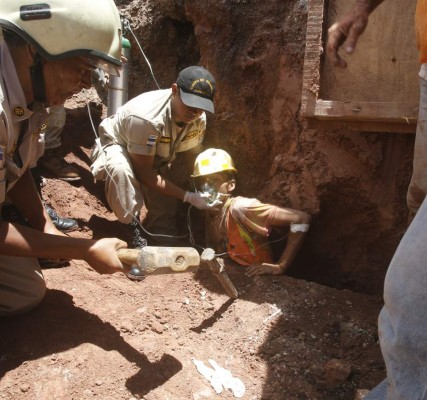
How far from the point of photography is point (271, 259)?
353 cm

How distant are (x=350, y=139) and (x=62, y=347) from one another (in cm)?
220

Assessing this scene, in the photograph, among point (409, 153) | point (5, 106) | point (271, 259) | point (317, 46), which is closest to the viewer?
point (5, 106)

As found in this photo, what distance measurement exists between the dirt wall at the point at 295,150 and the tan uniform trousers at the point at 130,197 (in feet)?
2.25

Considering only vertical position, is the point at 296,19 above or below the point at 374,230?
above

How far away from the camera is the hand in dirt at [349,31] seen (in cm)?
195

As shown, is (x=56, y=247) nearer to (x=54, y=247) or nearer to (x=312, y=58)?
(x=54, y=247)

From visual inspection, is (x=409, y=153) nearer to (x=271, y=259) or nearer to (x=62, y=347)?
(x=271, y=259)

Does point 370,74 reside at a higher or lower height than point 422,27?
lower

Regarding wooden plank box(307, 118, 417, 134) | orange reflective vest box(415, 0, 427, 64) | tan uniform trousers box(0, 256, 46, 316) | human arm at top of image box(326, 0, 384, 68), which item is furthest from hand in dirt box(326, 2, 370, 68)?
tan uniform trousers box(0, 256, 46, 316)

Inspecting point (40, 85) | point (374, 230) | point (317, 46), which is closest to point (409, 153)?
point (374, 230)

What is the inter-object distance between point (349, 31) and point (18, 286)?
212 centimetres

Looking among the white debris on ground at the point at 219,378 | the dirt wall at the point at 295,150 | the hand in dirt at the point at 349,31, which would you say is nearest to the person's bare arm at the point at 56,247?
the white debris on ground at the point at 219,378

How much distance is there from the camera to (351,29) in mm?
1971

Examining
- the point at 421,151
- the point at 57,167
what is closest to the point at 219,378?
the point at 421,151
